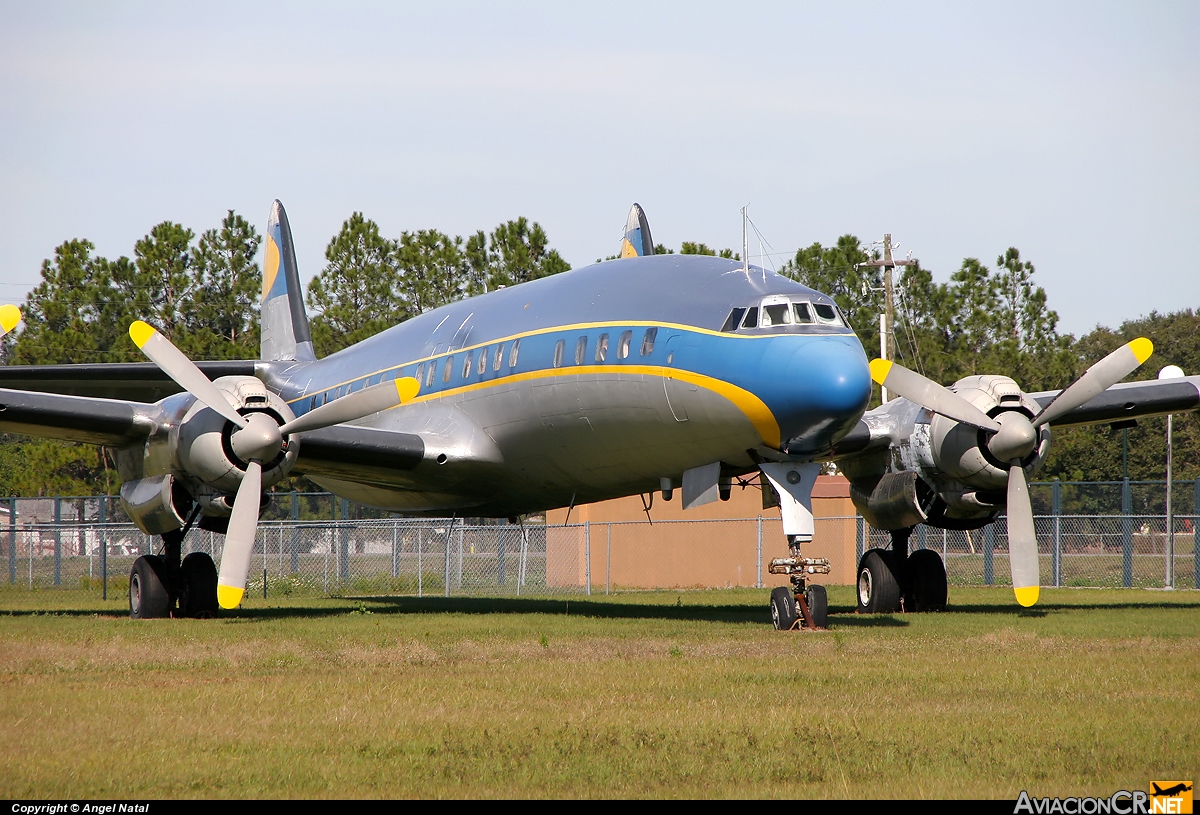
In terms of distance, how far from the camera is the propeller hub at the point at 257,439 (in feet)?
52.5

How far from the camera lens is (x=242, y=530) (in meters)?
16.0

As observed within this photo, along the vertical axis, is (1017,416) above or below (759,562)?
above

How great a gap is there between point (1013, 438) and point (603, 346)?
549 centimetres

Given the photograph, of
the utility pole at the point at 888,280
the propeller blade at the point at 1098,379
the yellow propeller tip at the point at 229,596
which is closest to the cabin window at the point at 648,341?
the propeller blade at the point at 1098,379

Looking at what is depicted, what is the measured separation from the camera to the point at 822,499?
1231 inches

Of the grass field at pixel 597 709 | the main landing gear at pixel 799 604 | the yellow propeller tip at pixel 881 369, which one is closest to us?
the grass field at pixel 597 709

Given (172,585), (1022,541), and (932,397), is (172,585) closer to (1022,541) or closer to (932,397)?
(932,397)

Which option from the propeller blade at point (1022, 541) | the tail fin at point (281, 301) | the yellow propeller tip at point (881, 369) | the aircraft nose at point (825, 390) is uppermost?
the tail fin at point (281, 301)

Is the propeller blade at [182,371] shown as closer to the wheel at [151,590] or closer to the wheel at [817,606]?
the wheel at [151,590]

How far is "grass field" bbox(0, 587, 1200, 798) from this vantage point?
679 centimetres

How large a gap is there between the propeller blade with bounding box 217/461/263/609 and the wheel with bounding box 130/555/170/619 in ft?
8.52

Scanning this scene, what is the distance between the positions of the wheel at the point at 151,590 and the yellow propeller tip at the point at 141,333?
3317 mm

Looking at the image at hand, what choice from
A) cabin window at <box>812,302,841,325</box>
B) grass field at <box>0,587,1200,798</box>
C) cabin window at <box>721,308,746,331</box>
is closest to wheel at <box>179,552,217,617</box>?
grass field at <box>0,587,1200,798</box>

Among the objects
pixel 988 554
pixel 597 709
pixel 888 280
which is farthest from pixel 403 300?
pixel 597 709
